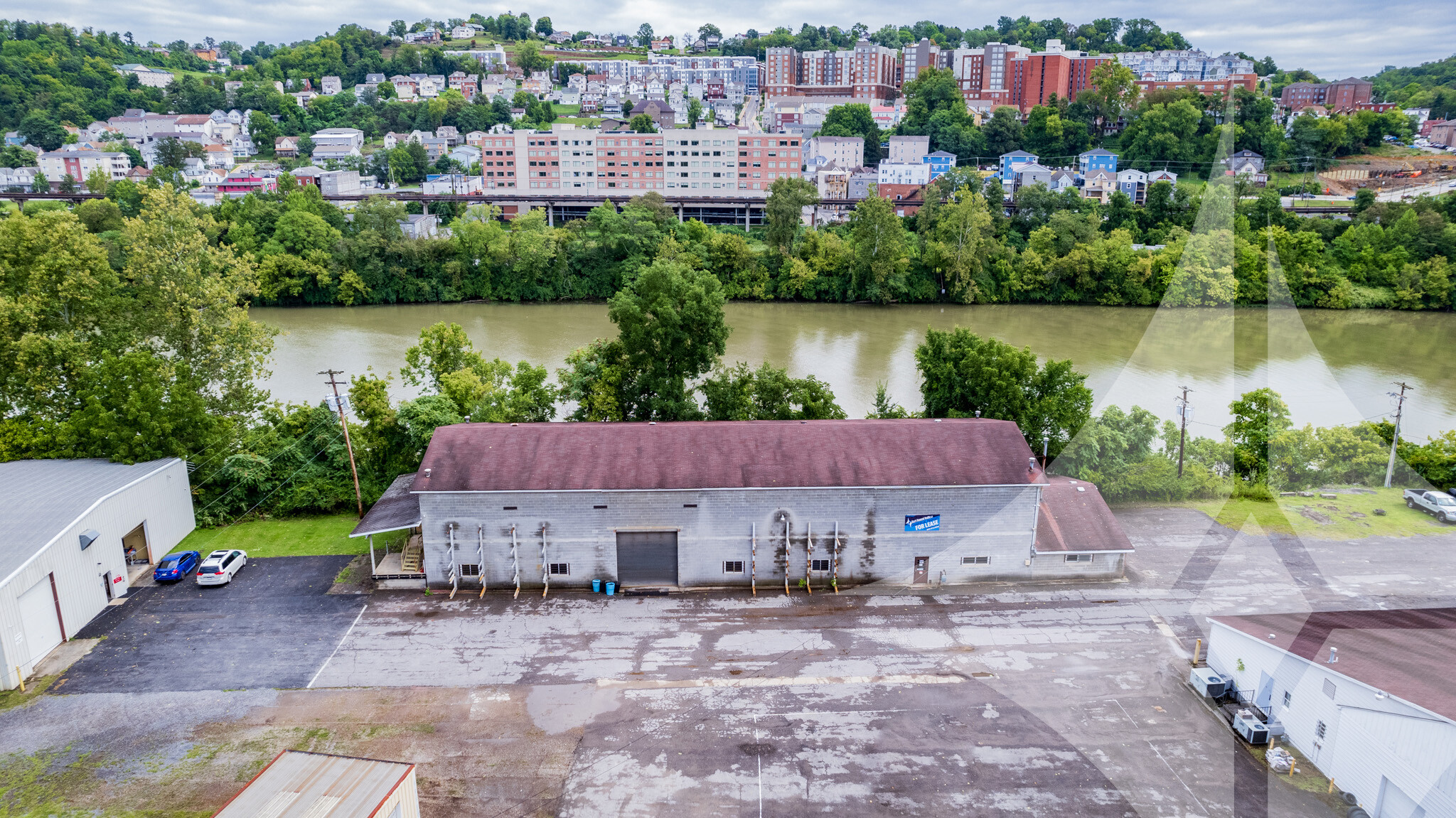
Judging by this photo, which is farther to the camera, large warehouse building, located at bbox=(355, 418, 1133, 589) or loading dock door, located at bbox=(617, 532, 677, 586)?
loading dock door, located at bbox=(617, 532, 677, 586)

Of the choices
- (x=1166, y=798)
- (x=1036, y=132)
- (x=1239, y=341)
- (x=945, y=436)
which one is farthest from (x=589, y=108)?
(x=1166, y=798)

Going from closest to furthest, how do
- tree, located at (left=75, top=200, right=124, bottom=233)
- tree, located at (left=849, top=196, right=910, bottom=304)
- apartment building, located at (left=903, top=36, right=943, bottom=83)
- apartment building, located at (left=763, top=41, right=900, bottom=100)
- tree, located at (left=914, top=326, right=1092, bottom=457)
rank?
tree, located at (left=914, top=326, right=1092, bottom=457) < tree, located at (left=849, top=196, right=910, bottom=304) < tree, located at (left=75, top=200, right=124, bottom=233) < apartment building, located at (left=763, top=41, right=900, bottom=100) < apartment building, located at (left=903, top=36, right=943, bottom=83)

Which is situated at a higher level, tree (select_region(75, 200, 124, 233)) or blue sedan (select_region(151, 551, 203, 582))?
tree (select_region(75, 200, 124, 233))

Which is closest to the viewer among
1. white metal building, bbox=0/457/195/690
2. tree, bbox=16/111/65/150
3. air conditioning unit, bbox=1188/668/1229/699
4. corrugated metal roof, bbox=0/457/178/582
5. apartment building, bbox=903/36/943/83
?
air conditioning unit, bbox=1188/668/1229/699

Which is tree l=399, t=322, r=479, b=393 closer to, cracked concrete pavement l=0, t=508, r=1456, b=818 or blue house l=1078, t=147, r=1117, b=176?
cracked concrete pavement l=0, t=508, r=1456, b=818

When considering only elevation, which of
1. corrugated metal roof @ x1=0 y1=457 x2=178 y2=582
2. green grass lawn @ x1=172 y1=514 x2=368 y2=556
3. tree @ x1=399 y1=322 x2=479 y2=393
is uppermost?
tree @ x1=399 y1=322 x2=479 y2=393

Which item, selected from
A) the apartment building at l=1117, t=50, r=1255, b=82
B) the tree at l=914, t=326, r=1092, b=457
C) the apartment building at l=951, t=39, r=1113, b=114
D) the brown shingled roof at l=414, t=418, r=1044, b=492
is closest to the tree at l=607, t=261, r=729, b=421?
the brown shingled roof at l=414, t=418, r=1044, b=492

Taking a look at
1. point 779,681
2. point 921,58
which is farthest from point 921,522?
point 921,58

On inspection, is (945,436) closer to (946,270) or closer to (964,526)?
(964,526)

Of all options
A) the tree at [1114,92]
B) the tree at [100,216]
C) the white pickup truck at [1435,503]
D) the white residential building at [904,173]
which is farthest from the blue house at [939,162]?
the tree at [100,216]

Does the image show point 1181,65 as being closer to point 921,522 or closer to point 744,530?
point 921,522

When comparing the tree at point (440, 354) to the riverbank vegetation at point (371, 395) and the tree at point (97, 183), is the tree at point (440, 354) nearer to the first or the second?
the riverbank vegetation at point (371, 395)
